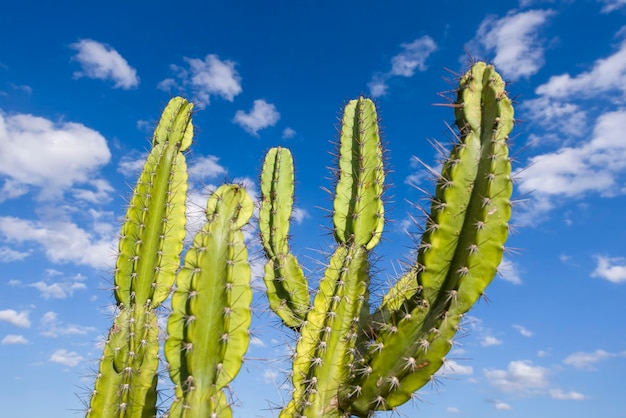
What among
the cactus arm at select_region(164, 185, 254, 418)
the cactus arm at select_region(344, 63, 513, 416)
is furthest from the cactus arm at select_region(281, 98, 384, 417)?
the cactus arm at select_region(164, 185, 254, 418)

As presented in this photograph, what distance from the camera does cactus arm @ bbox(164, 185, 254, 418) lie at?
3584mm

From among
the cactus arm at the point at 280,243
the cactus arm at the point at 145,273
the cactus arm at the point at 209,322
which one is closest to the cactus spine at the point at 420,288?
the cactus arm at the point at 209,322

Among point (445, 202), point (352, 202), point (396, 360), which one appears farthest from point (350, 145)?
point (396, 360)

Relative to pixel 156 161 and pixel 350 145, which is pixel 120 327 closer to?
pixel 156 161

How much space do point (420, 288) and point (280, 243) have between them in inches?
87.4

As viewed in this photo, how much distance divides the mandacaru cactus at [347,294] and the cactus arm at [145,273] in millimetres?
12

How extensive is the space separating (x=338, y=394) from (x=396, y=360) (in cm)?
57

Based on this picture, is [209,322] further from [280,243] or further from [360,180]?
[280,243]

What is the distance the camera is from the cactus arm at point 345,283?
394 cm

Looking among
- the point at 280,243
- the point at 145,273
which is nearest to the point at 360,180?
the point at 280,243

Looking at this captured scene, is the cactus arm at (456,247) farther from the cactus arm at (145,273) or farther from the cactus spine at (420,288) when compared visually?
the cactus arm at (145,273)

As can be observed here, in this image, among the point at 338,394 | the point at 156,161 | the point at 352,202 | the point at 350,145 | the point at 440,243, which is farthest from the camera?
the point at 156,161

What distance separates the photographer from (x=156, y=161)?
217 inches

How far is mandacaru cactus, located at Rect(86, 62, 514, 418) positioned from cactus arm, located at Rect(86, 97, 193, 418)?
12mm
